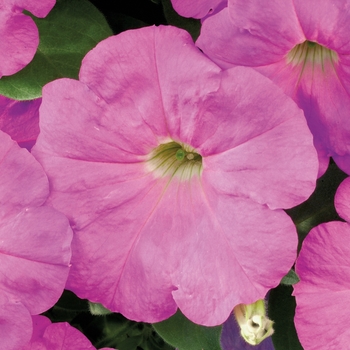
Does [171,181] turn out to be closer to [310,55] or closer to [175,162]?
[175,162]

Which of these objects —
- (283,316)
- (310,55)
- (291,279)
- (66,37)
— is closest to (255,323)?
(291,279)

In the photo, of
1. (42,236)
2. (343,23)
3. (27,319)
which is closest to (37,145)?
(42,236)

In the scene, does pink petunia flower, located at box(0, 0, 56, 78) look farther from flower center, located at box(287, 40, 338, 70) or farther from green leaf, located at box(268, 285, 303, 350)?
green leaf, located at box(268, 285, 303, 350)

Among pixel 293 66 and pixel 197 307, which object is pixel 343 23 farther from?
pixel 197 307

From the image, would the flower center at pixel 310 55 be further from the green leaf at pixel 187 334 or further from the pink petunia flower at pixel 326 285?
the green leaf at pixel 187 334

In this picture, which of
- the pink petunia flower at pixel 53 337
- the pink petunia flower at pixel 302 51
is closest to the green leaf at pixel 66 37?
the pink petunia flower at pixel 302 51

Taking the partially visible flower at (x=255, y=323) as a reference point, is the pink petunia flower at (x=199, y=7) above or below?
above
